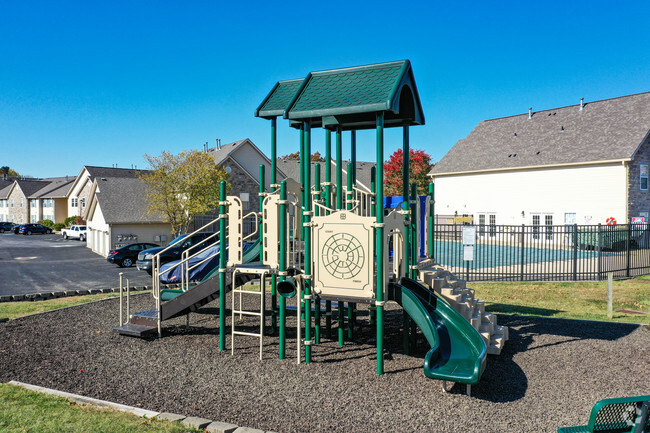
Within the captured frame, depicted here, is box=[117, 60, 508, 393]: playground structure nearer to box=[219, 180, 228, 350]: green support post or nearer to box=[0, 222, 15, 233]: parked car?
box=[219, 180, 228, 350]: green support post

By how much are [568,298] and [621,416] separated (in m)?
12.4

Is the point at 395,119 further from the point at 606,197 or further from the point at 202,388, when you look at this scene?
the point at 606,197

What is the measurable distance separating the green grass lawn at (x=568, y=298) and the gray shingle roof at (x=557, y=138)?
1598cm

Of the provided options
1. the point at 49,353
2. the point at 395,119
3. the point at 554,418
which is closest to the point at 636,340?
→ the point at 554,418

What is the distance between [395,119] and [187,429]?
24.1 ft

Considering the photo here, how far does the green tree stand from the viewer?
3228cm

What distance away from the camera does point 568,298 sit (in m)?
15.9

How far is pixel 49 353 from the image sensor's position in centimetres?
947

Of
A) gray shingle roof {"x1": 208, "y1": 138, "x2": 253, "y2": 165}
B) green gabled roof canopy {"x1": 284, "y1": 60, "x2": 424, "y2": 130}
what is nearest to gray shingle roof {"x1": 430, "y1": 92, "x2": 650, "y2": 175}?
gray shingle roof {"x1": 208, "y1": 138, "x2": 253, "y2": 165}

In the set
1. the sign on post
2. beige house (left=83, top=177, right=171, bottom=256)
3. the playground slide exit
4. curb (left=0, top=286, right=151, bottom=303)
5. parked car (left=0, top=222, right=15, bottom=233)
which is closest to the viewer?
the playground slide exit

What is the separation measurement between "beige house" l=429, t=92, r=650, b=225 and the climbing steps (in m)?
26.3

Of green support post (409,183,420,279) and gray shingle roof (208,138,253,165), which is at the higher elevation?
gray shingle roof (208,138,253,165)

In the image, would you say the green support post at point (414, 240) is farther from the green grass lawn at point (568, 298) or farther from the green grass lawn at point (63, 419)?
the green grass lawn at point (63, 419)

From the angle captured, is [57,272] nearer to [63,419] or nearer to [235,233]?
[235,233]
